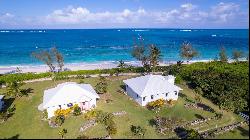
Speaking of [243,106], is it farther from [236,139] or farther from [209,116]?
[236,139]

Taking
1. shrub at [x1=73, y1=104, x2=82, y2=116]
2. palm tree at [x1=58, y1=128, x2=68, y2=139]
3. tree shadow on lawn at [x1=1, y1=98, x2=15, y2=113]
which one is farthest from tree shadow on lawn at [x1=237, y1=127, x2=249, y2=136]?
tree shadow on lawn at [x1=1, y1=98, x2=15, y2=113]

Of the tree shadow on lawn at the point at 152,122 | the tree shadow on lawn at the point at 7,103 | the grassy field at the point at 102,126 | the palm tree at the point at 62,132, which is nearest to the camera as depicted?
the palm tree at the point at 62,132

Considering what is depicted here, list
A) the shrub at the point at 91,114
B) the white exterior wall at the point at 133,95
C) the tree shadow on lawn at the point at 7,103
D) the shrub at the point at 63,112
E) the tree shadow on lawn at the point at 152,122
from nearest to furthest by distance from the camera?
the tree shadow on lawn at the point at 152,122, the shrub at the point at 91,114, the shrub at the point at 63,112, the tree shadow on lawn at the point at 7,103, the white exterior wall at the point at 133,95

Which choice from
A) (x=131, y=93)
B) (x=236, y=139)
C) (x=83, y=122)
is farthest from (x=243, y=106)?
(x=83, y=122)

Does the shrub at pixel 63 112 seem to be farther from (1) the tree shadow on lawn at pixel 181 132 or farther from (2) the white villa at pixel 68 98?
(1) the tree shadow on lawn at pixel 181 132

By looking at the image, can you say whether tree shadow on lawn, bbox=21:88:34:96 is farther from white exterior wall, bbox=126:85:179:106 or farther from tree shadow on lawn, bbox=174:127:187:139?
tree shadow on lawn, bbox=174:127:187:139

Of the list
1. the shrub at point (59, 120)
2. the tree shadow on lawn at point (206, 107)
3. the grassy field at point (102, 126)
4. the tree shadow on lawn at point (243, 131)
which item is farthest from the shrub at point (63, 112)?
the tree shadow on lawn at point (243, 131)
